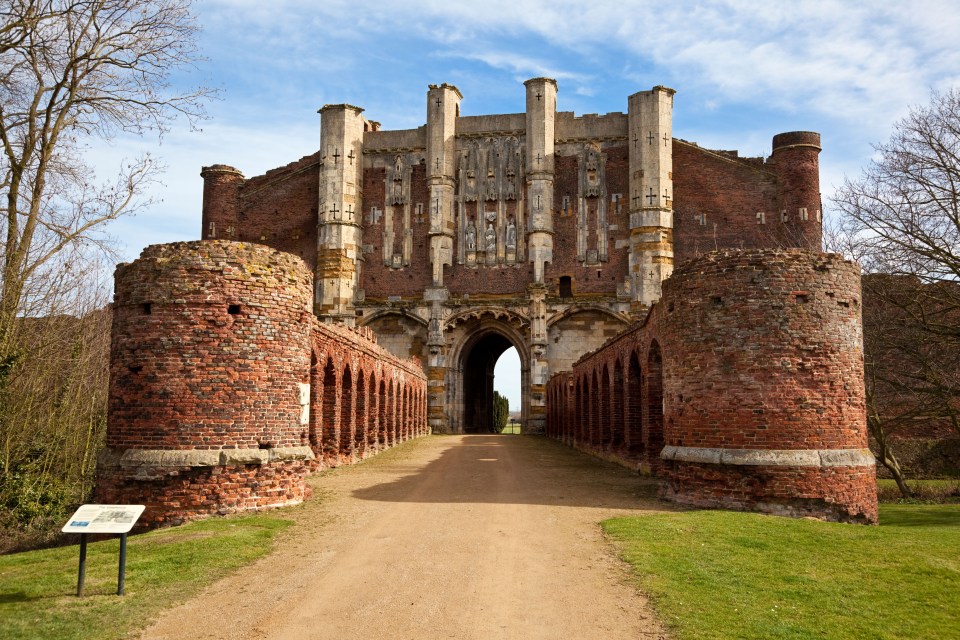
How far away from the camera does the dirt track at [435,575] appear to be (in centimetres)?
625

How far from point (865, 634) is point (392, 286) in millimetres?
35081

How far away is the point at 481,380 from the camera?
157 ft

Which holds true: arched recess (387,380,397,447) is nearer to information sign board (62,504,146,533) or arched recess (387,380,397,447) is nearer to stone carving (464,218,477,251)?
stone carving (464,218,477,251)

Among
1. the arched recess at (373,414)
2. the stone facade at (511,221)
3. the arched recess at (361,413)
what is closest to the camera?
the arched recess at (361,413)

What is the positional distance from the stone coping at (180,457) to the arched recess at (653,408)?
27.8ft

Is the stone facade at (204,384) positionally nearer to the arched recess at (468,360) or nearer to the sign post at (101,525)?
the sign post at (101,525)

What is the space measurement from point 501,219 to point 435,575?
3309 centimetres

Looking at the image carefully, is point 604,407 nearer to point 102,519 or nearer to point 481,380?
point 102,519

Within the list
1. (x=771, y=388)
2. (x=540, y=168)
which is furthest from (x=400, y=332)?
(x=771, y=388)

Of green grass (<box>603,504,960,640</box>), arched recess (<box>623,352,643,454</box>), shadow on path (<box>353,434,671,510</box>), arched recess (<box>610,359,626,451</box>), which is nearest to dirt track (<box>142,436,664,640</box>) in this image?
shadow on path (<box>353,434,671,510</box>)

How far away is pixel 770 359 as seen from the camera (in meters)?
11.8

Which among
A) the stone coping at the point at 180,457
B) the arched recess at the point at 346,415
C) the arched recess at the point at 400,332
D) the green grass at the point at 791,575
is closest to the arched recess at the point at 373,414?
the arched recess at the point at 346,415

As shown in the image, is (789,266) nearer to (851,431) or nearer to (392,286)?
(851,431)

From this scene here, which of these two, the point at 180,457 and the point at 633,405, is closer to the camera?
the point at 180,457
